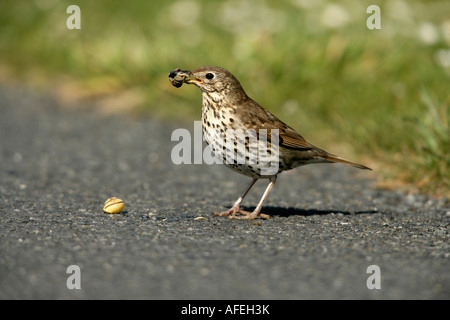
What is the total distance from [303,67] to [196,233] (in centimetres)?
579

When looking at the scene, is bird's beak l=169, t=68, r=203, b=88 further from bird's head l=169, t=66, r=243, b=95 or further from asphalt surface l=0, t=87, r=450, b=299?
asphalt surface l=0, t=87, r=450, b=299

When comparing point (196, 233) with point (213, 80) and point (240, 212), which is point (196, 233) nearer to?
point (240, 212)

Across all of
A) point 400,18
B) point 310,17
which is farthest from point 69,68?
point 400,18

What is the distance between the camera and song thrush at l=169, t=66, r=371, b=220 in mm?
5812

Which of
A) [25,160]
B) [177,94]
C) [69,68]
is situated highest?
[69,68]

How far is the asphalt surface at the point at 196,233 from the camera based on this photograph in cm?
403

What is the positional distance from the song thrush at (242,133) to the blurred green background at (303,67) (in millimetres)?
1796

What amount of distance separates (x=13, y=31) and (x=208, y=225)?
1257 centimetres

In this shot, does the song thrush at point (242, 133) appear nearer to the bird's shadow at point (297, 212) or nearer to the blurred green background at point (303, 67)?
the bird's shadow at point (297, 212)

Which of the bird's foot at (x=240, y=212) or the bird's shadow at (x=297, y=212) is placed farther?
the bird's shadow at (x=297, y=212)

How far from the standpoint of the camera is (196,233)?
5.27 meters

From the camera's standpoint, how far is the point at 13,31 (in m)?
16.5

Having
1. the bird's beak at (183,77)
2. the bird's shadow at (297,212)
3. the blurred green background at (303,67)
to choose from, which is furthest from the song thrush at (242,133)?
the blurred green background at (303,67)
